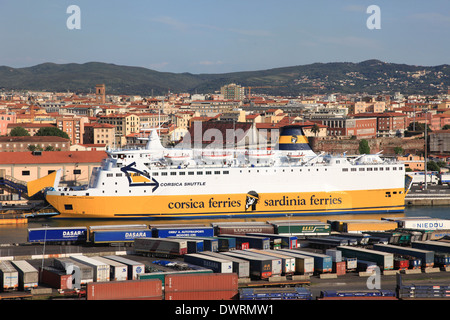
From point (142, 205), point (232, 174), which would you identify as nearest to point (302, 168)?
point (232, 174)

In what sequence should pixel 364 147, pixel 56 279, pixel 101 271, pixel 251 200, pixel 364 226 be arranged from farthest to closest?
pixel 364 147 < pixel 251 200 < pixel 364 226 < pixel 101 271 < pixel 56 279

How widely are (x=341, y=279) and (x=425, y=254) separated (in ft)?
9.59

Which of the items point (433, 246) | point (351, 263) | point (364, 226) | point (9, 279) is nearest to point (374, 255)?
point (351, 263)

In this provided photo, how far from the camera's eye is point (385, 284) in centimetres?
1914

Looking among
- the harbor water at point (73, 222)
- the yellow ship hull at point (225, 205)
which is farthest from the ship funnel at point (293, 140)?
the harbor water at point (73, 222)

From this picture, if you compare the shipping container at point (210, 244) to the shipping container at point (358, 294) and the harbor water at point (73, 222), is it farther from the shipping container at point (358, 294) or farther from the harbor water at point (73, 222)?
the harbor water at point (73, 222)

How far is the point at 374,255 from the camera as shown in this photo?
20.8 meters

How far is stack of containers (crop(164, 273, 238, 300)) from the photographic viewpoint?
17266 millimetres

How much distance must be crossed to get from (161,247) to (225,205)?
7889mm

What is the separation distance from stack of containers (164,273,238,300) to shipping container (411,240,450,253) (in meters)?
7.73

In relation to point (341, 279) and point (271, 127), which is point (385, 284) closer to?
point (341, 279)

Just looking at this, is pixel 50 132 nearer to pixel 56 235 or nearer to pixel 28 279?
pixel 56 235

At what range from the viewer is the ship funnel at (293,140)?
3284 centimetres

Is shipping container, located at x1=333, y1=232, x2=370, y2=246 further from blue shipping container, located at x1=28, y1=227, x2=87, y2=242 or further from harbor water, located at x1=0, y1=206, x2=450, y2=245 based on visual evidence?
blue shipping container, located at x1=28, y1=227, x2=87, y2=242
